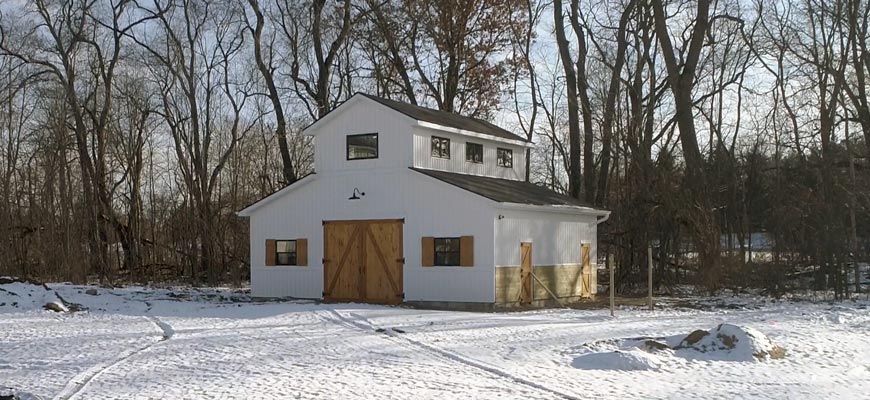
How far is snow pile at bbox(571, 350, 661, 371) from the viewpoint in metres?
12.8

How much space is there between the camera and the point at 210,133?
1686 inches

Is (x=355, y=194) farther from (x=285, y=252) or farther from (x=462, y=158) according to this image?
(x=462, y=158)

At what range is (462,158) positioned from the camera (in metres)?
26.3

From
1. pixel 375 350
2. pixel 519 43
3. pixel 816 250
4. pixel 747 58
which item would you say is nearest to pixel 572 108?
pixel 519 43

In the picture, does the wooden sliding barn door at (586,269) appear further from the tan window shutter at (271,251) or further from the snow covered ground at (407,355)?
the tan window shutter at (271,251)

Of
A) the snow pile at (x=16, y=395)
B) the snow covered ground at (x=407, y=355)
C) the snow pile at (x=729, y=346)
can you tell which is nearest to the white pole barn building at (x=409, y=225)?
the snow covered ground at (x=407, y=355)

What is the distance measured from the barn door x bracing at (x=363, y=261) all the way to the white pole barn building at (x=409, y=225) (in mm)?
30

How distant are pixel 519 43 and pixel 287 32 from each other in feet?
34.7

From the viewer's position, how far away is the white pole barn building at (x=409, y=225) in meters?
22.8

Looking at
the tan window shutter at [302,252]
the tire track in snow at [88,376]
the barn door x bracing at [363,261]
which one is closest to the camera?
the tire track in snow at [88,376]

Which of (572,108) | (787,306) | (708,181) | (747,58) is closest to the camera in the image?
(787,306)

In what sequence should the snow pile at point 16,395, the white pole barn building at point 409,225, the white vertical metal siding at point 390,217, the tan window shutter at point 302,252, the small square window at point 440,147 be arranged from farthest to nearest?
the tan window shutter at point 302,252, the small square window at point 440,147, the white pole barn building at point 409,225, the white vertical metal siding at point 390,217, the snow pile at point 16,395

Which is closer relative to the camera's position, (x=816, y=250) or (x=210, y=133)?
(x=816, y=250)

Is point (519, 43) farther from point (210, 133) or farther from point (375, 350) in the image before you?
point (375, 350)
